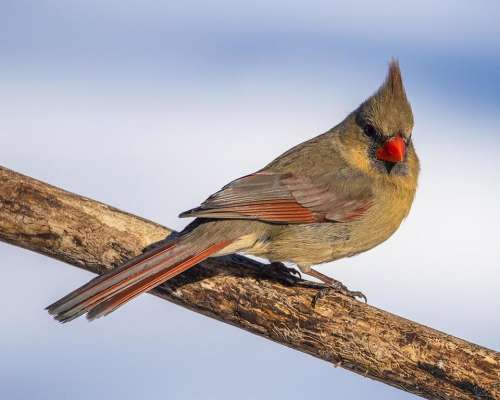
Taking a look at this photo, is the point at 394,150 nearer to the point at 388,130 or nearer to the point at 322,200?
the point at 388,130

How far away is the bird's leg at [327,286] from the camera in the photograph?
3.59m

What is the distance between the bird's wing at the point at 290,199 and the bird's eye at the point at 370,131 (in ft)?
0.86

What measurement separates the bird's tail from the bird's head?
1279mm

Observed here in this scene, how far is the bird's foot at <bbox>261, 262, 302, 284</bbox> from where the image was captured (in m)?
3.70

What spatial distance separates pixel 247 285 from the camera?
356cm

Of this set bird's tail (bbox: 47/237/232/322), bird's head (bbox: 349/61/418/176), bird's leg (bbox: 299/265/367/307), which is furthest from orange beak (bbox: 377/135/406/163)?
bird's tail (bbox: 47/237/232/322)

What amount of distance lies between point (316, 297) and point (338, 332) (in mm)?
204

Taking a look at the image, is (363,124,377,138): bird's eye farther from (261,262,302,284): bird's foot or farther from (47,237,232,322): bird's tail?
(47,237,232,322): bird's tail

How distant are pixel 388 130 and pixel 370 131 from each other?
0.46ft

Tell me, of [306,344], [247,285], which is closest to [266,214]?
[247,285]

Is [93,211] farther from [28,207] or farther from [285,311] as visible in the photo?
[285,311]

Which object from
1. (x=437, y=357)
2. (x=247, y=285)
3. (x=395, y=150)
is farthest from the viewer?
(x=395, y=150)

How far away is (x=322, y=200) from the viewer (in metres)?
3.89

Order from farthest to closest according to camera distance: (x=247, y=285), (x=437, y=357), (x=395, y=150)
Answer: (x=395, y=150) → (x=247, y=285) → (x=437, y=357)
